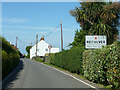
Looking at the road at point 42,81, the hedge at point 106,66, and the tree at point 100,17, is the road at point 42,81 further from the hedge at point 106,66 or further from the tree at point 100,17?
the tree at point 100,17

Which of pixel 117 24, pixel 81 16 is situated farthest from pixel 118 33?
pixel 81 16

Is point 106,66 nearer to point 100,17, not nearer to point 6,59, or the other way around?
point 6,59

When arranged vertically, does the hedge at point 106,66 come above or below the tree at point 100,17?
below

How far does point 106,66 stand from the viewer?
10133mm

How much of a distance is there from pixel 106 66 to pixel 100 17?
60.5 feet

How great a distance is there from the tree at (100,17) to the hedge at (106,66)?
14.7 m

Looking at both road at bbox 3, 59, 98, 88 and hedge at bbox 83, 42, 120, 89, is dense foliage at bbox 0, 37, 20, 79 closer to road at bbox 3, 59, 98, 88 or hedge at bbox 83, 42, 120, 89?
road at bbox 3, 59, 98, 88

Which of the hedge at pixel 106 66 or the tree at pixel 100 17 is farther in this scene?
the tree at pixel 100 17

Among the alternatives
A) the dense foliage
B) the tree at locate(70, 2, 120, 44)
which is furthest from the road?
the tree at locate(70, 2, 120, 44)

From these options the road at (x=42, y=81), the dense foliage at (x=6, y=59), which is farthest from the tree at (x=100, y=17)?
the road at (x=42, y=81)

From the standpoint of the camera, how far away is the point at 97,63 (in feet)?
36.2

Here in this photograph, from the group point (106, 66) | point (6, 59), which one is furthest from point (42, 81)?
point (106, 66)

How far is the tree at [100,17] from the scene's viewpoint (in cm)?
2655

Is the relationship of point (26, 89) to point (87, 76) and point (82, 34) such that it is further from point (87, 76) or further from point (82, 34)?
point (82, 34)
